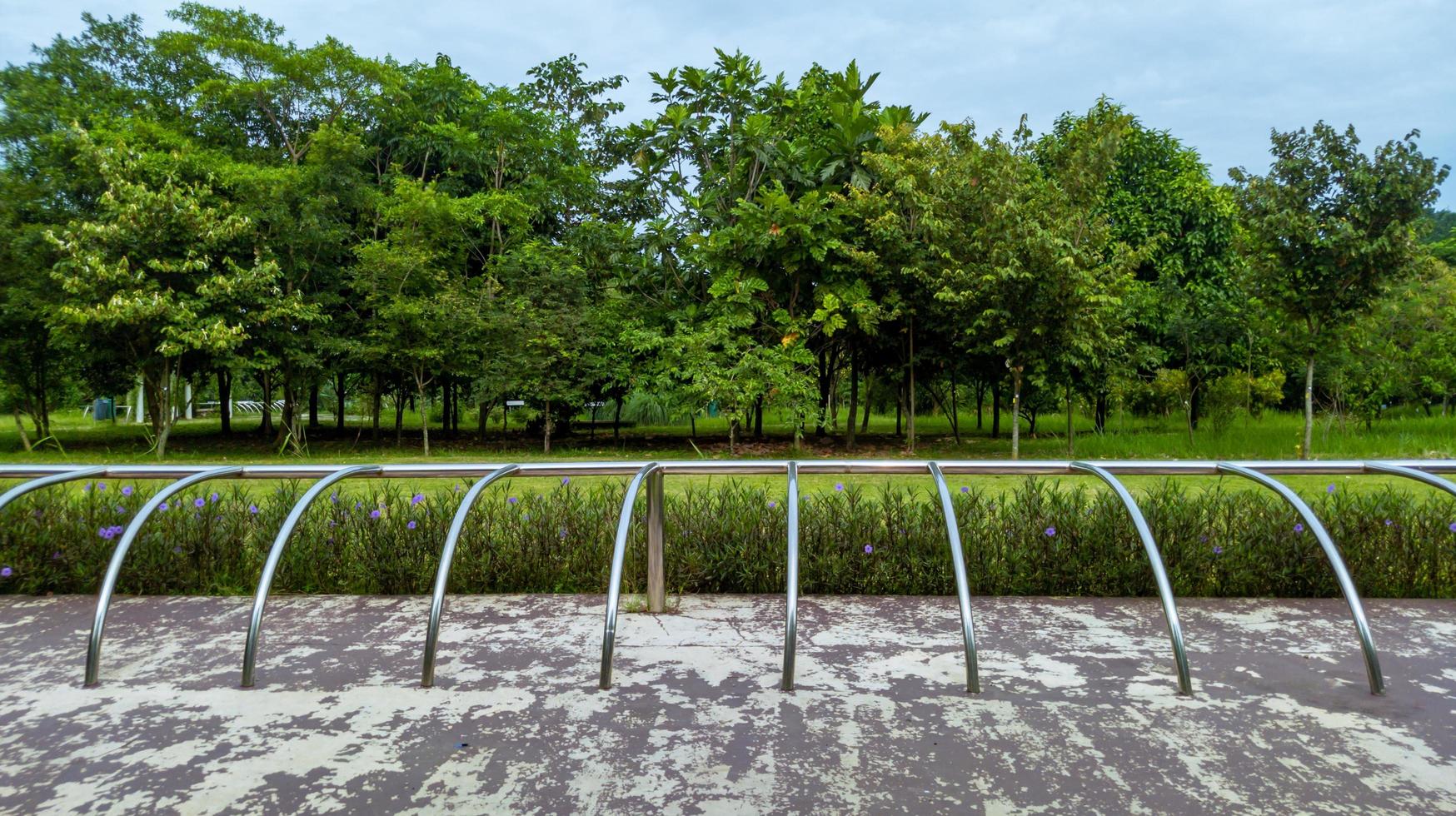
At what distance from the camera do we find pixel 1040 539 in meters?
5.13

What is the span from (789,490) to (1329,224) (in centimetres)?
1309

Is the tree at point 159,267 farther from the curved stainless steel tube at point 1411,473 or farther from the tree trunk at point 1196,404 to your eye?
the tree trunk at point 1196,404

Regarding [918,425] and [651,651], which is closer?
[651,651]

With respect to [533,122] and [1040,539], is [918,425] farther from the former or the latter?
[1040,539]

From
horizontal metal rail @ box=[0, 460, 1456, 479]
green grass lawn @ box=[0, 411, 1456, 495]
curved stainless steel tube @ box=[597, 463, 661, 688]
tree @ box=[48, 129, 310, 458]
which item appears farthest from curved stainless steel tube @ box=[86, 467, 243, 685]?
tree @ box=[48, 129, 310, 458]

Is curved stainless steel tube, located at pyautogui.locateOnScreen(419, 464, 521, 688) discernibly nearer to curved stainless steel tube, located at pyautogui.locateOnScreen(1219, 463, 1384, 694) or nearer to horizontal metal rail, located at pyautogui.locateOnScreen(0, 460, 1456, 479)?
horizontal metal rail, located at pyautogui.locateOnScreen(0, 460, 1456, 479)

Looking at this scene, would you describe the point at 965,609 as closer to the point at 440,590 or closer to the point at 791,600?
the point at 791,600

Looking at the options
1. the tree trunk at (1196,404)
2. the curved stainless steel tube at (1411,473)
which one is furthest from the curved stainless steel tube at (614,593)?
the tree trunk at (1196,404)

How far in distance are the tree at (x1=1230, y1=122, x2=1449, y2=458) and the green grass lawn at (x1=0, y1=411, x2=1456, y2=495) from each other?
192cm

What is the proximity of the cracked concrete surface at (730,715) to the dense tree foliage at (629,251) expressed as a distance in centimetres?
1042

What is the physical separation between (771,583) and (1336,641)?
Answer: 2890 millimetres

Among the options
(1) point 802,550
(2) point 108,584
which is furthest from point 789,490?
(2) point 108,584

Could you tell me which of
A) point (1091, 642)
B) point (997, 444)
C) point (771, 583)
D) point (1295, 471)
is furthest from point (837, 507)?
point (997, 444)

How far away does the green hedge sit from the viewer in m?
5.03
